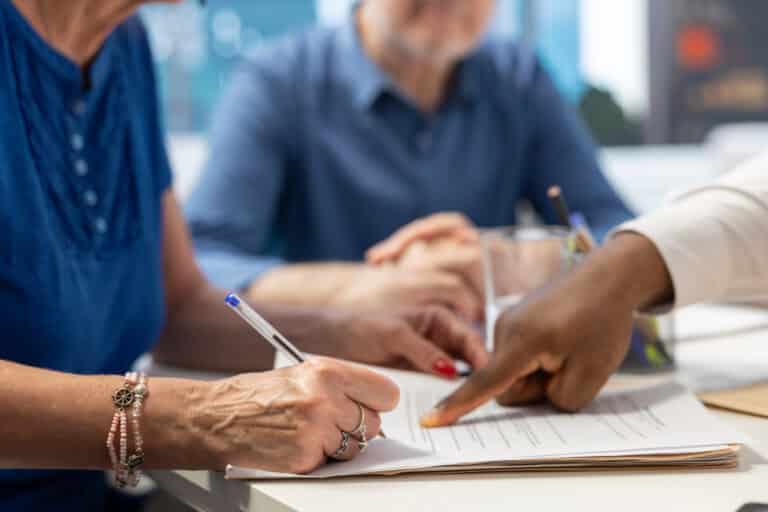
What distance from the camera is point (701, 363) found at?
43.9 inches

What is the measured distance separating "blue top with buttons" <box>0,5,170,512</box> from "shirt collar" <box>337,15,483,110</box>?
646 millimetres

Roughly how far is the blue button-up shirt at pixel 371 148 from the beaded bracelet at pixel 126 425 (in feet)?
3.30

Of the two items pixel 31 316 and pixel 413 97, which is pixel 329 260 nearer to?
pixel 413 97

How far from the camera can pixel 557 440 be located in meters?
0.78

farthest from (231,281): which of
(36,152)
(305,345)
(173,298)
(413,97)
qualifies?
(413,97)

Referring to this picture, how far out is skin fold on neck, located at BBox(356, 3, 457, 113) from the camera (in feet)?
6.17

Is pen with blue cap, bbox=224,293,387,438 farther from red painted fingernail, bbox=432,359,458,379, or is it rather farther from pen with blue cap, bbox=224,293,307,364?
red painted fingernail, bbox=432,359,458,379

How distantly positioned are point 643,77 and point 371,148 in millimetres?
1672

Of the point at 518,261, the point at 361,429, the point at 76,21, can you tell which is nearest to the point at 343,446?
the point at 361,429

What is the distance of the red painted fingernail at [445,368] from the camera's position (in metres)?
1.02

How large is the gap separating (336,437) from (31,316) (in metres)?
0.40

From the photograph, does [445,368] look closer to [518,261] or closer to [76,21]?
[518,261]

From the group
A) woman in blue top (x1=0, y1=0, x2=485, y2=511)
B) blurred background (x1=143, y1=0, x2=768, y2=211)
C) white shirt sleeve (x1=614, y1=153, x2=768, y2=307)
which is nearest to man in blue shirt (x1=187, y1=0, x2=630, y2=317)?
woman in blue top (x1=0, y1=0, x2=485, y2=511)

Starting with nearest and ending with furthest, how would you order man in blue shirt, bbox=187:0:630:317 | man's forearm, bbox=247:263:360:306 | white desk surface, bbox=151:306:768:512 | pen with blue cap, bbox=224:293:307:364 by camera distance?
1. white desk surface, bbox=151:306:768:512
2. pen with blue cap, bbox=224:293:307:364
3. man's forearm, bbox=247:263:360:306
4. man in blue shirt, bbox=187:0:630:317
